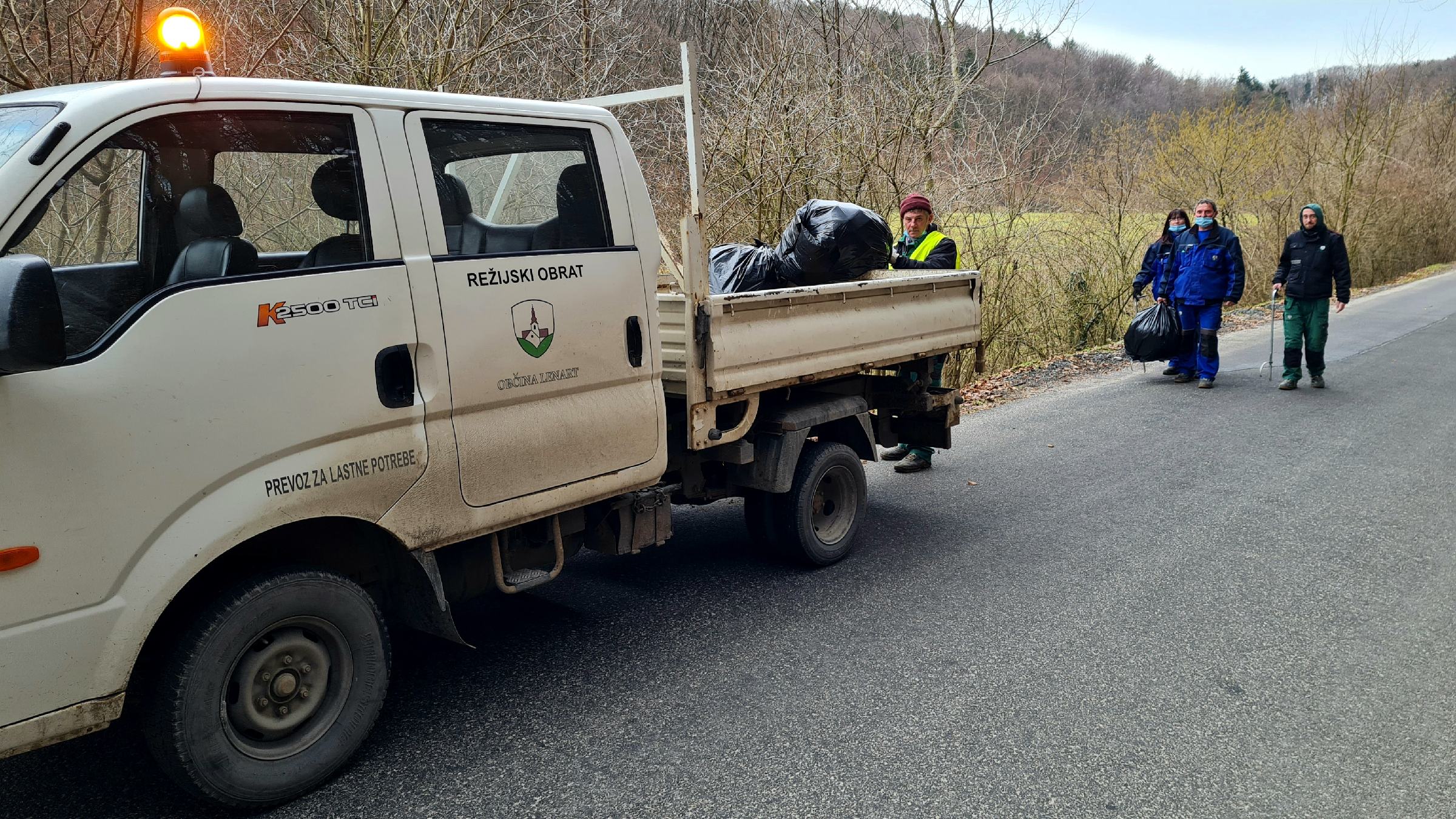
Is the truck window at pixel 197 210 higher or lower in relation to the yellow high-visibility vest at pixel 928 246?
higher

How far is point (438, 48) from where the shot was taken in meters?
8.00

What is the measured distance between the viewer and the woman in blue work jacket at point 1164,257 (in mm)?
10648

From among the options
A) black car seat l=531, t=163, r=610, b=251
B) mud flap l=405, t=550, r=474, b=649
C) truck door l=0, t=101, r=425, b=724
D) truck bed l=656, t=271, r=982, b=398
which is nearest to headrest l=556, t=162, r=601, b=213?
black car seat l=531, t=163, r=610, b=251

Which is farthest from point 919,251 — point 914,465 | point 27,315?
point 27,315

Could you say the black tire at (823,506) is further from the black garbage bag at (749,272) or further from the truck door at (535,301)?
the truck door at (535,301)

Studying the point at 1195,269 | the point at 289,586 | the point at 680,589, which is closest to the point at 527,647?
the point at 680,589

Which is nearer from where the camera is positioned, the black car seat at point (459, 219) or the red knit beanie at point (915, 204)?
the black car seat at point (459, 219)

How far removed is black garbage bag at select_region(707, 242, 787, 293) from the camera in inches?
224

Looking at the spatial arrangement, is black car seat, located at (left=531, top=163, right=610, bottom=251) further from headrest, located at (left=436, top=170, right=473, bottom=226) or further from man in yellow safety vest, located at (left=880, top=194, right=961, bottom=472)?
man in yellow safety vest, located at (left=880, top=194, right=961, bottom=472)

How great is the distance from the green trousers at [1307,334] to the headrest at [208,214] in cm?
1010

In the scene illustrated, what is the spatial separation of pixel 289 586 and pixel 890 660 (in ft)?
7.70

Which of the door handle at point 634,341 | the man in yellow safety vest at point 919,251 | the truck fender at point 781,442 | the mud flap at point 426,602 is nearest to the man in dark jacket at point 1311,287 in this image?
the man in yellow safety vest at point 919,251

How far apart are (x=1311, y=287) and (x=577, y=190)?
893 cm

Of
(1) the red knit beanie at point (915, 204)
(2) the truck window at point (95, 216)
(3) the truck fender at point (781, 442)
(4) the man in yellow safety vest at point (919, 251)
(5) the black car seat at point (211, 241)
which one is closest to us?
(2) the truck window at point (95, 216)
